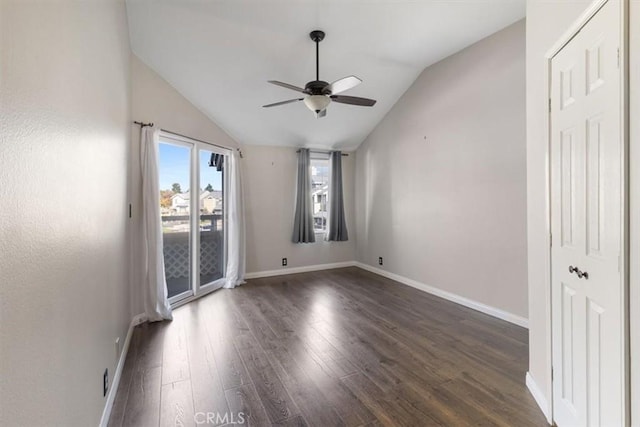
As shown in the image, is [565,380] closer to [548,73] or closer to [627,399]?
[627,399]

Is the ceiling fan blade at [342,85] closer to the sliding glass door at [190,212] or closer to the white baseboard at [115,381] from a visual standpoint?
the sliding glass door at [190,212]

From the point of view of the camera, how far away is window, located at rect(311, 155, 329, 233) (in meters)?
5.79

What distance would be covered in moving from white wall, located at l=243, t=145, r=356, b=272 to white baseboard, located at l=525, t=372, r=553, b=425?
13.2 feet

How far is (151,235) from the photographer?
321 centimetres

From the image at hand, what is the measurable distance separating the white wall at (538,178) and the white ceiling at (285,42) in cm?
127

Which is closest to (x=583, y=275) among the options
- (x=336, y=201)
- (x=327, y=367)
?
(x=327, y=367)

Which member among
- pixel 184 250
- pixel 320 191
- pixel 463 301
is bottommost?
pixel 463 301

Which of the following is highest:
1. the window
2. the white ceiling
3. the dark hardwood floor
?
the white ceiling

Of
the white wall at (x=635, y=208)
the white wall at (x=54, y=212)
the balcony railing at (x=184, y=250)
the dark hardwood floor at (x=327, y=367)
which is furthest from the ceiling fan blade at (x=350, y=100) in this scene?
the balcony railing at (x=184, y=250)

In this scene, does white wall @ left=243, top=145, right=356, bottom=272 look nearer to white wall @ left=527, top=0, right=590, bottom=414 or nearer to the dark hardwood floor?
the dark hardwood floor

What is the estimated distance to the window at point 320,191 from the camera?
19.0 feet

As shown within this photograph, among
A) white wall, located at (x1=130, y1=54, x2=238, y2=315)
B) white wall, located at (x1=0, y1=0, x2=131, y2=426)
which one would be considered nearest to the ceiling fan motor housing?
white wall, located at (x1=0, y1=0, x2=131, y2=426)

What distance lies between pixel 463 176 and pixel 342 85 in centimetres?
207

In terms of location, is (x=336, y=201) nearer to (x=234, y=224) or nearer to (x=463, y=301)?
(x=234, y=224)
